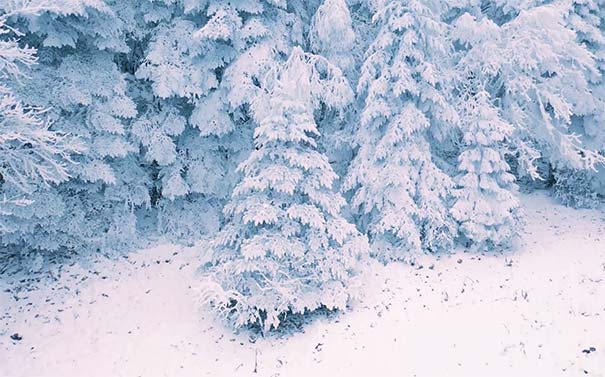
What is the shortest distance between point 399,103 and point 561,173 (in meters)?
9.81

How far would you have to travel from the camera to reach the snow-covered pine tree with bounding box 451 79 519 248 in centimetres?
1461

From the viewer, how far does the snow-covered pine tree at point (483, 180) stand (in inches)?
575

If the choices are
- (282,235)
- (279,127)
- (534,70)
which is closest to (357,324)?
(282,235)

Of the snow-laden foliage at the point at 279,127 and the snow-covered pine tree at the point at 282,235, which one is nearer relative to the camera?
the snow-covered pine tree at the point at 282,235

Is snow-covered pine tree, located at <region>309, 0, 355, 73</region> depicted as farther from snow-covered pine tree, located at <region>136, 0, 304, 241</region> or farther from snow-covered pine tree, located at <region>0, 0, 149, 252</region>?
snow-covered pine tree, located at <region>0, 0, 149, 252</region>

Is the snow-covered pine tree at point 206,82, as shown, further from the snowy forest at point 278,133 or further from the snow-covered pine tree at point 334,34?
the snow-covered pine tree at point 334,34

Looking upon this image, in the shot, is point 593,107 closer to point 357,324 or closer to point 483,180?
point 483,180

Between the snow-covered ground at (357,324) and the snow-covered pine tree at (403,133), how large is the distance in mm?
1165

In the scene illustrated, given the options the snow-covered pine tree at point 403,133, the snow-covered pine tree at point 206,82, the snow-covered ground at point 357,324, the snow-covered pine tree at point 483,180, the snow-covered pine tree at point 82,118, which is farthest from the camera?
the snow-covered pine tree at point 206,82

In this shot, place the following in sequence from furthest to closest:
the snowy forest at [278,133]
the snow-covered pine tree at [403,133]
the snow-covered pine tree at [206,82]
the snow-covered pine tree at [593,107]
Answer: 1. the snow-covered pine tree at [593,107]
2. the snow-covered pine tree at [206,82]
3. the snow-covered pine tree at [403,133]
4. the snowy forest at [278,133]

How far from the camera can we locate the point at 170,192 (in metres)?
15.7

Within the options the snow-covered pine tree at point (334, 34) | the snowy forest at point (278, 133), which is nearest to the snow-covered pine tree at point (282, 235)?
the snowy forest at point (278, 133)

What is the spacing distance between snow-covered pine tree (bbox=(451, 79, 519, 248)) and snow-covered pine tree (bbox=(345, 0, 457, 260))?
19.9 inches

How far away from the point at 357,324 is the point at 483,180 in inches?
240
